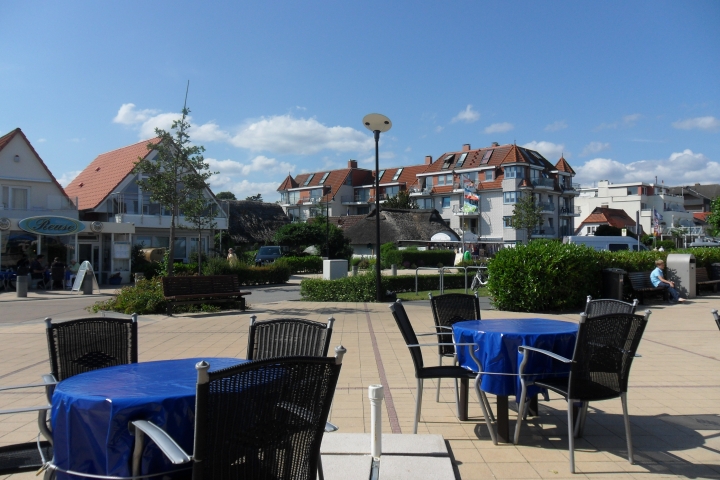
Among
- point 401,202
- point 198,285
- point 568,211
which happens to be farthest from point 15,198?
point 568,211

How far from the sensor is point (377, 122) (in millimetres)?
17219

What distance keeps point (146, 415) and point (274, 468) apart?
656 mm

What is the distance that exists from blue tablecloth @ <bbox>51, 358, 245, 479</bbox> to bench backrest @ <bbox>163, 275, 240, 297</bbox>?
12.9m

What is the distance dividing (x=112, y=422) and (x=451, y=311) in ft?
14.2

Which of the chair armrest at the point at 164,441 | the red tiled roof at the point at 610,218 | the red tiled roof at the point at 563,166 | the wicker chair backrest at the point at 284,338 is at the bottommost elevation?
the chair armrest at the point at 164,441

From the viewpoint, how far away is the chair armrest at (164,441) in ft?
7.94

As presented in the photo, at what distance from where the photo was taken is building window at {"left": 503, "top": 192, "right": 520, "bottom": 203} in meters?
66.9

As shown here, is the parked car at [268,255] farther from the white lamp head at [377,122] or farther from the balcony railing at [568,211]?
the balcony railing at [568,211]

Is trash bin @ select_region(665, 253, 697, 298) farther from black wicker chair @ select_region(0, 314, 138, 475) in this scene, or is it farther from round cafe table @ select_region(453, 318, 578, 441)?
black wicker chair @ select_region(0, 314, 138, 475)

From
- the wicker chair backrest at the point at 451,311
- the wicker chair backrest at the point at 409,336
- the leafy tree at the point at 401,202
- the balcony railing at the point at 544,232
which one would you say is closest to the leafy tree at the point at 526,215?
the balcony railing at the point at 544,232

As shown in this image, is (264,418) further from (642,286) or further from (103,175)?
(103,175)

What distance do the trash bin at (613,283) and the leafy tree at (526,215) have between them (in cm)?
4751

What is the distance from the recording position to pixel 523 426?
18.9 feet

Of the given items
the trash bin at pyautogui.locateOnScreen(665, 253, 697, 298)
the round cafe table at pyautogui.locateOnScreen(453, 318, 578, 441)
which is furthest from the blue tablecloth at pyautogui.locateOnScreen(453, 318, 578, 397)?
the trash bin at pyautogui.locateOnScreen(665, 253, 697, 298)
